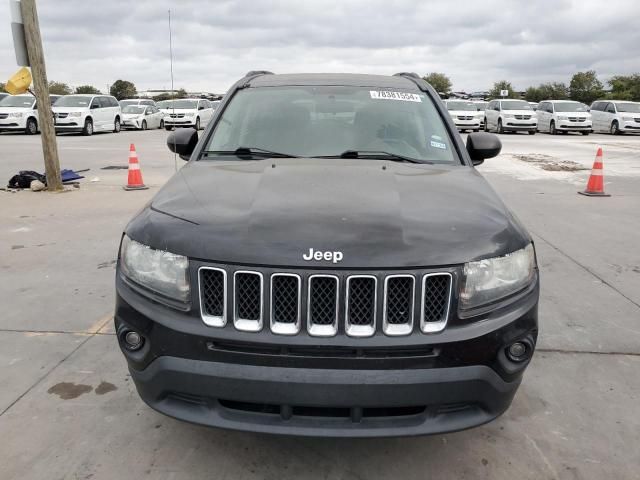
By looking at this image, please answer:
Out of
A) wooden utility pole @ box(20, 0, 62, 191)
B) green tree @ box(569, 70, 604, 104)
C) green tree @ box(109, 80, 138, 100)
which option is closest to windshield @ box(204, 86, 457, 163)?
wooden utility pole @ box(20, 0, 62, 191)

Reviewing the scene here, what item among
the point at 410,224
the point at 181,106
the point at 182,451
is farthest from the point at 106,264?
the point at 181,106

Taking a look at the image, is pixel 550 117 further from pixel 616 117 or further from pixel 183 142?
pixel 183 142

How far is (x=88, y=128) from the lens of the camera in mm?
23797

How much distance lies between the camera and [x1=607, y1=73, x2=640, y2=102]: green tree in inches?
2099

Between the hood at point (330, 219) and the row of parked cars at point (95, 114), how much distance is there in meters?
16.6

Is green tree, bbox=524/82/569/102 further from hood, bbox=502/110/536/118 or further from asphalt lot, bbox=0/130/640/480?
asphalt lot, bbox=0/130/640/480

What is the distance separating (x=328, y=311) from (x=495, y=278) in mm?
689

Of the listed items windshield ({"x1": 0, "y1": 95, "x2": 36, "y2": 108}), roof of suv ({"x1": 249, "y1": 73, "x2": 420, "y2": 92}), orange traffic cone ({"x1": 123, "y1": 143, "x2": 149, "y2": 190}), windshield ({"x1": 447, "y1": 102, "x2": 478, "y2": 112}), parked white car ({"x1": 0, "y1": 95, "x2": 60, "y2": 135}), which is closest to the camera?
roof of suv ({"x1": 249, "y1": 73, "x2": 420, "y2": 92})

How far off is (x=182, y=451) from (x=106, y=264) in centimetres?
320

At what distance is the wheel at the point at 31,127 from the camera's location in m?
22.1

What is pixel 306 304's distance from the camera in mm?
2004

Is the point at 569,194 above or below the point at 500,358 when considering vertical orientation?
below

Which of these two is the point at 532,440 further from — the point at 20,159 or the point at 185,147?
the point at 20,159

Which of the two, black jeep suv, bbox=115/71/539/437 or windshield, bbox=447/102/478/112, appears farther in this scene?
windshield, bbox=447/102/478/112
